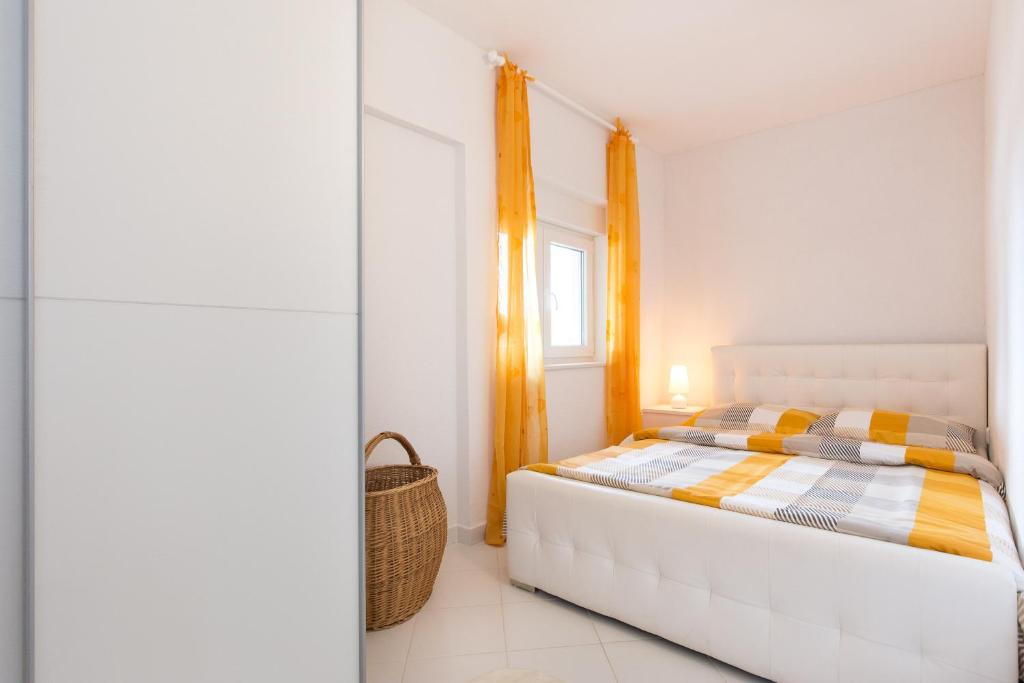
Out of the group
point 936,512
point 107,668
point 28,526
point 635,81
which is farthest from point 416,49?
point 936,512

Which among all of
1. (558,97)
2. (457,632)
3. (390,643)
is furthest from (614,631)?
(558,97)

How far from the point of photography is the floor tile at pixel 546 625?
74.8 inches

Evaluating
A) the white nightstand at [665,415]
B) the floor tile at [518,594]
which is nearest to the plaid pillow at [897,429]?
the white nightstand at [665,415]

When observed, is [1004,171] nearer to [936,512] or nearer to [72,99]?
[936,512]

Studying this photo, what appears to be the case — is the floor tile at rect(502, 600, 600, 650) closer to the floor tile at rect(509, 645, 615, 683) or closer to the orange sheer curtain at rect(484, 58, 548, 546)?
the floor tile at rect(509, 645, 615, 683)

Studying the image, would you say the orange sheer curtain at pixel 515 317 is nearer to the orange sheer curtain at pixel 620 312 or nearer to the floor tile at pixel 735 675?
the orange sheer curtain at pixel 620 312

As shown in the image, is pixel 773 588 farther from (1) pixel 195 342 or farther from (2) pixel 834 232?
(2) pixel 834 232

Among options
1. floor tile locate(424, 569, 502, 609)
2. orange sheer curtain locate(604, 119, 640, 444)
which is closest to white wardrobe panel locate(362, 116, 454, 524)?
floor tile locate(424, 569, 502, 609)

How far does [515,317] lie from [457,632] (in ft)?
4.98

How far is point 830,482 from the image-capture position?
2166 millimetres

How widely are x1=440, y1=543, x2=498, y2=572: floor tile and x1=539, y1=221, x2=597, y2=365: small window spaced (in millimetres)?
1281

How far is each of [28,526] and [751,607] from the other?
70.4 inches

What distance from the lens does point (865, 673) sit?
1462mm

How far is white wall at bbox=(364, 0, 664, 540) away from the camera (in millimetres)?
2486
